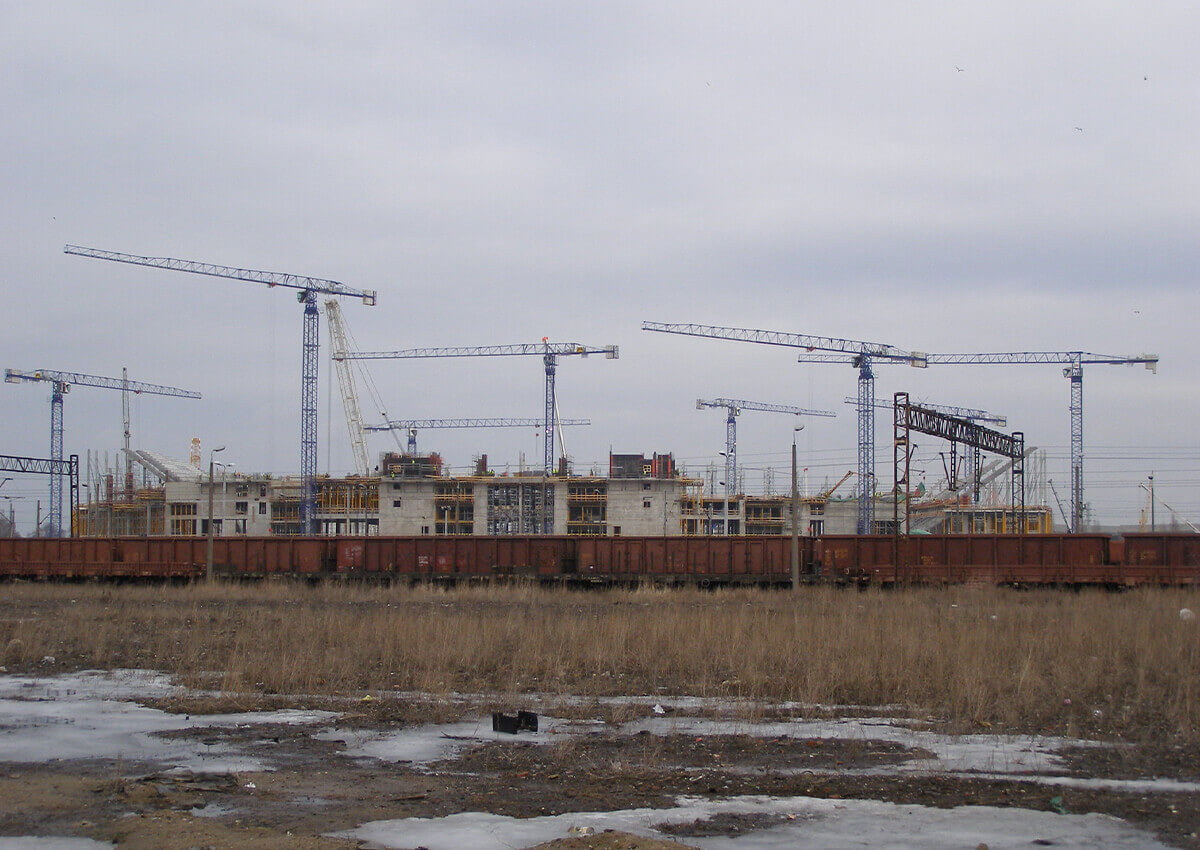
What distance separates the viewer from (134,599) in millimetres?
36562

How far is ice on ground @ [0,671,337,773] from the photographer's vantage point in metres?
10.4

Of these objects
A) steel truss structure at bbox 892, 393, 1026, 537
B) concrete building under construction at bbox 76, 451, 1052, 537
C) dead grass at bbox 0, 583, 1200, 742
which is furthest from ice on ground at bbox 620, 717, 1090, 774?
concrete building under construction at bbox 76, 451, 1052, 537

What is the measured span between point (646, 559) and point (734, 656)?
2682 cm

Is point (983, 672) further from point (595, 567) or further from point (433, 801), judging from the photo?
point (595, 567)

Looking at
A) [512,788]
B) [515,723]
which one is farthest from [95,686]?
[512,788]

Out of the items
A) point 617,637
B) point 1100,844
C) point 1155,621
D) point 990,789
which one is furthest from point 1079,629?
point 1100,844

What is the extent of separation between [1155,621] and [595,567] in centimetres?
2631

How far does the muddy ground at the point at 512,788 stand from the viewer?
7723mm

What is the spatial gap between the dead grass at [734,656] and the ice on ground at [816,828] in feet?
13.3

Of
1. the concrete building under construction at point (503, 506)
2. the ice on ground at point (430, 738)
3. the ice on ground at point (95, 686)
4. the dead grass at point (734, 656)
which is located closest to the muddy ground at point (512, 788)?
the ice on ground at point (430, 738)

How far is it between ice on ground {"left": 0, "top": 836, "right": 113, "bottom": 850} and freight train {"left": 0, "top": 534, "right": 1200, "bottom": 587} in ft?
113

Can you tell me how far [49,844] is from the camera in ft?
24.0

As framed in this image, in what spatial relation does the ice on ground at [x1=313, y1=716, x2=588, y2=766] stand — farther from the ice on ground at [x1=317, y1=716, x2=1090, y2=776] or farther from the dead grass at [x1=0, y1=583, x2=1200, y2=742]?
the dead grass at [x1=0, y1=583, x2=1200, y2=742]

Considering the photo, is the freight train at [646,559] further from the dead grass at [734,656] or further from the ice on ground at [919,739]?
the ice on ground at [919,739]
